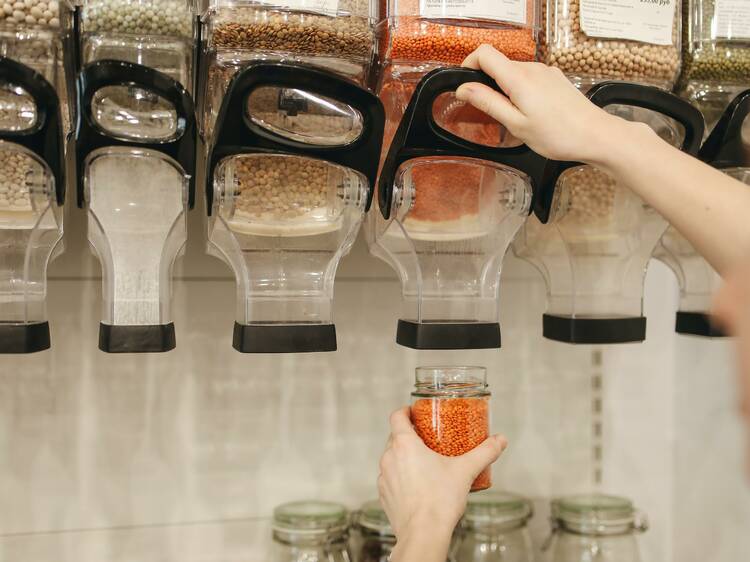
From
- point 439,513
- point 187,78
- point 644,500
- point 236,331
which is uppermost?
point 187,78

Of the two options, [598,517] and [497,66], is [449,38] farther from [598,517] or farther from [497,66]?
[598,517]

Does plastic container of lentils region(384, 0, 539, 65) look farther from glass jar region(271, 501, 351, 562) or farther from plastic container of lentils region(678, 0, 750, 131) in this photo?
glass jar region(271, 501, 351, 562)

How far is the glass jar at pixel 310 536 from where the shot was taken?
1.08 m

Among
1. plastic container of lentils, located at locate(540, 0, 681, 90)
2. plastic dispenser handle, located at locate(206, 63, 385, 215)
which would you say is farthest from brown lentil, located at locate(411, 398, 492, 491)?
plastic container of lentils, located at locate(540, 0, 681, 90)

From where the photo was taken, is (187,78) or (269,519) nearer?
(187,78)

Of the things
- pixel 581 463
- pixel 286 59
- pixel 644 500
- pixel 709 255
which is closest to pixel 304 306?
pixel 286 59

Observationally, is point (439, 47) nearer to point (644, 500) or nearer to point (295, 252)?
point (295, 252)

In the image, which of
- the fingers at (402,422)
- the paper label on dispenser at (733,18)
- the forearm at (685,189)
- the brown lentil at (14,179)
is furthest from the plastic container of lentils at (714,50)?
the brown lentil at (14,179)

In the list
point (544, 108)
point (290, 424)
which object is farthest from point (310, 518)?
point (544, 108)

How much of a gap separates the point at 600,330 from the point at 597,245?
105 mm

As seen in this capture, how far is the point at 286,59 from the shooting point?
82cm

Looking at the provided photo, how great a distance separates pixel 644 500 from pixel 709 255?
29.5 inches

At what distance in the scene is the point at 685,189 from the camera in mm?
773

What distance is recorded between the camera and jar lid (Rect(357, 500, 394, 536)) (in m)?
1.11
